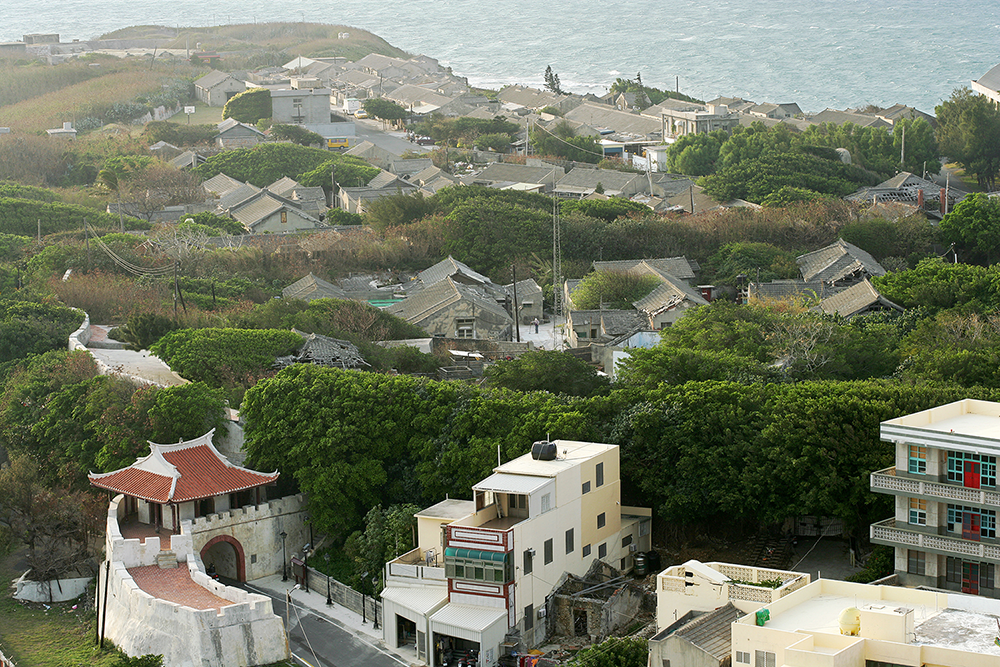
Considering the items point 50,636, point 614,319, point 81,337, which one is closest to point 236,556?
point 50,636

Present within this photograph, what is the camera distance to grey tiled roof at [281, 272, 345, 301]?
178ft

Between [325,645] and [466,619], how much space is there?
3315 mm

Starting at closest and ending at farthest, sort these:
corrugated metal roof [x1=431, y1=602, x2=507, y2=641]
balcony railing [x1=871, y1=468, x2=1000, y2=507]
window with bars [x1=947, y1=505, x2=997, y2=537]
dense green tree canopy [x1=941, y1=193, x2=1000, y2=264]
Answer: balcony railing [x1=871, y1=468, x2=1000, y2=507]
window with bars [x1=947, y1=505, x2=997, y2=537]
corrugated metal roof [x1=431, y1=602, x2=507, y2=641]
dense green tree canopy [x1=941, y1=193, x2=1000, y2=264]

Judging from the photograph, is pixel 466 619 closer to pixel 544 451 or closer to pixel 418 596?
pixel 418 596

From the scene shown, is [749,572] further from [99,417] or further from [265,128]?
[265,128]

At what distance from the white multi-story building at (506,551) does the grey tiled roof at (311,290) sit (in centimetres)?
2347

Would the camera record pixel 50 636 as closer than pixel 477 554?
No

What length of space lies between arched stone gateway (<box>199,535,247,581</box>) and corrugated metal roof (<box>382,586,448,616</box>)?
5352 mm

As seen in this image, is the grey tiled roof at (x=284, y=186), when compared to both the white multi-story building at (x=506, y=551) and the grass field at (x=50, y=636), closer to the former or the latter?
the grass field at (x=50, y=636)

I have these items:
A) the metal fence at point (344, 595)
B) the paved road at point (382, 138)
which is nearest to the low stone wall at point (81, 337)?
the metal fence at point (344, 595)

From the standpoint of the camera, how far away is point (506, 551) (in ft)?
93.5

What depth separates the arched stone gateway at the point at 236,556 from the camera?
33.6 metres

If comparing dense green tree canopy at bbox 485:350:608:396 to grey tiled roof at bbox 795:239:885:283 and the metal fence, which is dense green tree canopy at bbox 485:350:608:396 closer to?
the metal fence

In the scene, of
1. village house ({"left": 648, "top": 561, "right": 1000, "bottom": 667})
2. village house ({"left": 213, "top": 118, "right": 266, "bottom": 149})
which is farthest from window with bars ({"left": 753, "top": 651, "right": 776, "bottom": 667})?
village house ({"left": 213, "top": 118, "right": 266, "bottom": 149})
